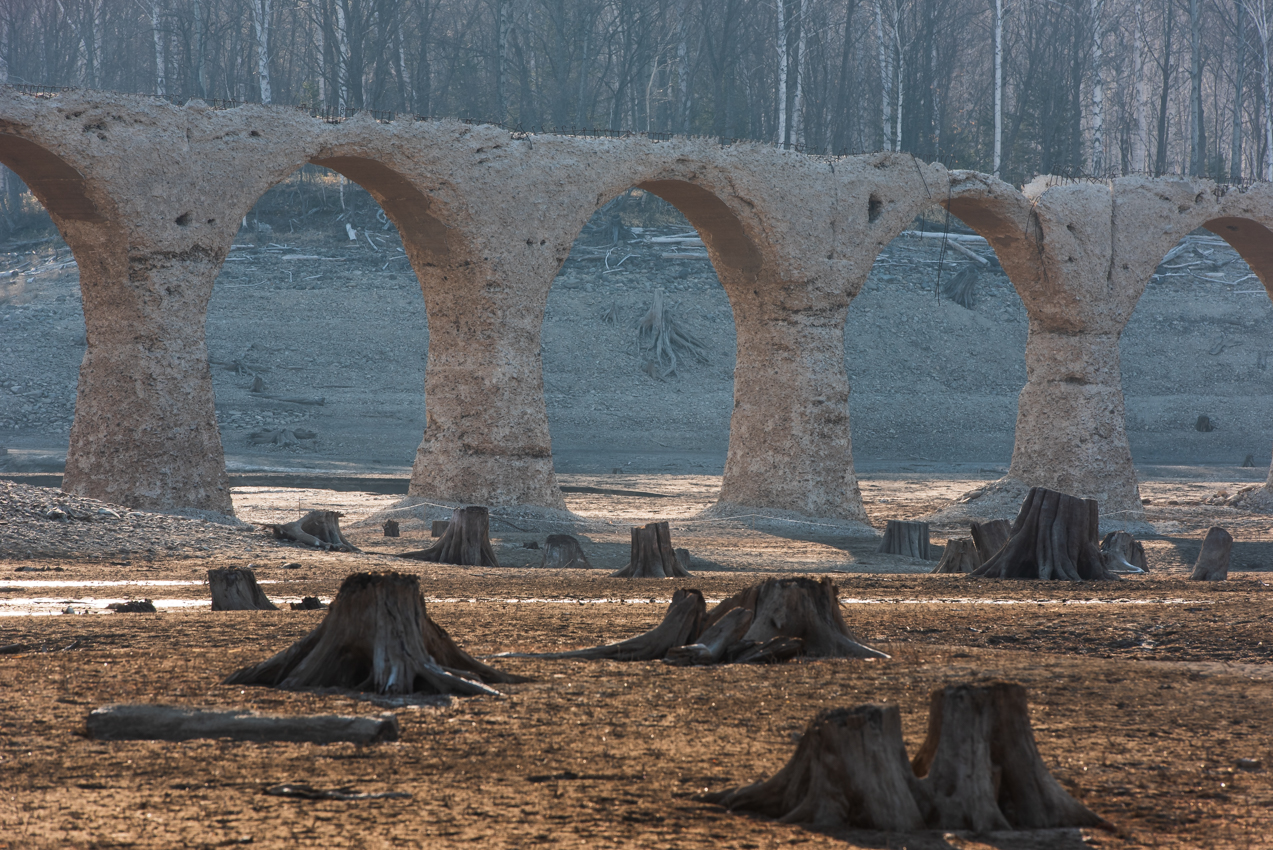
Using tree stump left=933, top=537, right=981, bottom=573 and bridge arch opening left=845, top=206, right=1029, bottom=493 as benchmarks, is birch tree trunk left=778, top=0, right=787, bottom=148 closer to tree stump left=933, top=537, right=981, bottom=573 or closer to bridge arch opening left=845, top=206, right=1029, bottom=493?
bridge arch opening left=845, top=206, right=1029, bottom=493

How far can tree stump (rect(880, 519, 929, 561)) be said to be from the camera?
42.3 feet

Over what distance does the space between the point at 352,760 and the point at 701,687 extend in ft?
5.26

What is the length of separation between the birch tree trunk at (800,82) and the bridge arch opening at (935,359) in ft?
13.3

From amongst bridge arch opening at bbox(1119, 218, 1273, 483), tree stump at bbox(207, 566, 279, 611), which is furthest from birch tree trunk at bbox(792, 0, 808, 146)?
tree stump at bbox(207, 566, 279, 611)

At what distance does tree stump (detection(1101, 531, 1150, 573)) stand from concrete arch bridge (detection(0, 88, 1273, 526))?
4.59 metres

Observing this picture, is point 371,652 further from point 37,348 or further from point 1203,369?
point 1203,369

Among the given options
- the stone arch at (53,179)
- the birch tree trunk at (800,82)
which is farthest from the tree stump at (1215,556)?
the birch tree trunk at (800,82)

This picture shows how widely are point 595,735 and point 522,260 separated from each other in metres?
10.8

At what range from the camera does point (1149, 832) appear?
3.47m

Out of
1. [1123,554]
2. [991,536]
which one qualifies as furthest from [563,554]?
[1123,554]

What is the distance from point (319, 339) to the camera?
27797 mm

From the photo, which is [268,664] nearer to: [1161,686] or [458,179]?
[1161,686]

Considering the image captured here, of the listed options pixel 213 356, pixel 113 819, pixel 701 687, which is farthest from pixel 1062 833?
pixel 213 356

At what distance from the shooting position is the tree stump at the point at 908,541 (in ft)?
42.3
